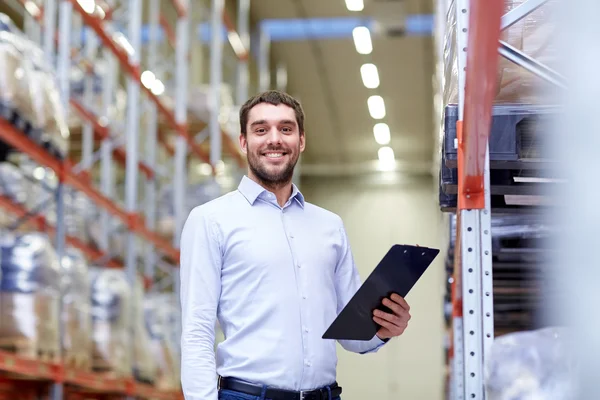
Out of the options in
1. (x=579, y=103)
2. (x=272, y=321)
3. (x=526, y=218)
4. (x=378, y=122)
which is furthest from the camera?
(x=378, y=122)

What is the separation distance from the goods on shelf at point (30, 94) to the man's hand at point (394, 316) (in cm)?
420

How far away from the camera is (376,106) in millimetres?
20219

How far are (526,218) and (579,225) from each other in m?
3.07

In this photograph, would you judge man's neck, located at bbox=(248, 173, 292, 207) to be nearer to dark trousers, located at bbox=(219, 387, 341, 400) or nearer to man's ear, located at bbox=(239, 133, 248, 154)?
man's ear, located at bbox=(239, 133, 248, 154)

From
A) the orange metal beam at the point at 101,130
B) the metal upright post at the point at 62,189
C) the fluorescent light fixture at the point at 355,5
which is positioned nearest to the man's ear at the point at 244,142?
the metal upright post at the point at 62,189

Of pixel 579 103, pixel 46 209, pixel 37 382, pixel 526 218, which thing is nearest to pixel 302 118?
pixel 526 218

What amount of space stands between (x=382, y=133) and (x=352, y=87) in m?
3.01

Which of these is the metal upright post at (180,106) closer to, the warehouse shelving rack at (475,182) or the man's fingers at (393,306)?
the warehouse shelving rack at (475,182)

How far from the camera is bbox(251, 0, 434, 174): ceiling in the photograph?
54.0ft

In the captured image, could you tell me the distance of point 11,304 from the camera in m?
6.27

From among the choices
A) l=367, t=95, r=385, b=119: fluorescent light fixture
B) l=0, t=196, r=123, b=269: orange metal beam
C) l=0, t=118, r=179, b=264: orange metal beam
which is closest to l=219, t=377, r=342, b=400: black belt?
l=0, t=118, r=179, b=264: orange metal beam

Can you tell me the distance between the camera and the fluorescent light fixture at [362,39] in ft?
54.0

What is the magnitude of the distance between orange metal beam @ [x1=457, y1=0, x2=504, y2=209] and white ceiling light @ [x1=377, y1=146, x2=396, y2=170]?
67.0 ft

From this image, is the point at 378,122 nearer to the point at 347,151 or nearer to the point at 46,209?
the point at 347,151
